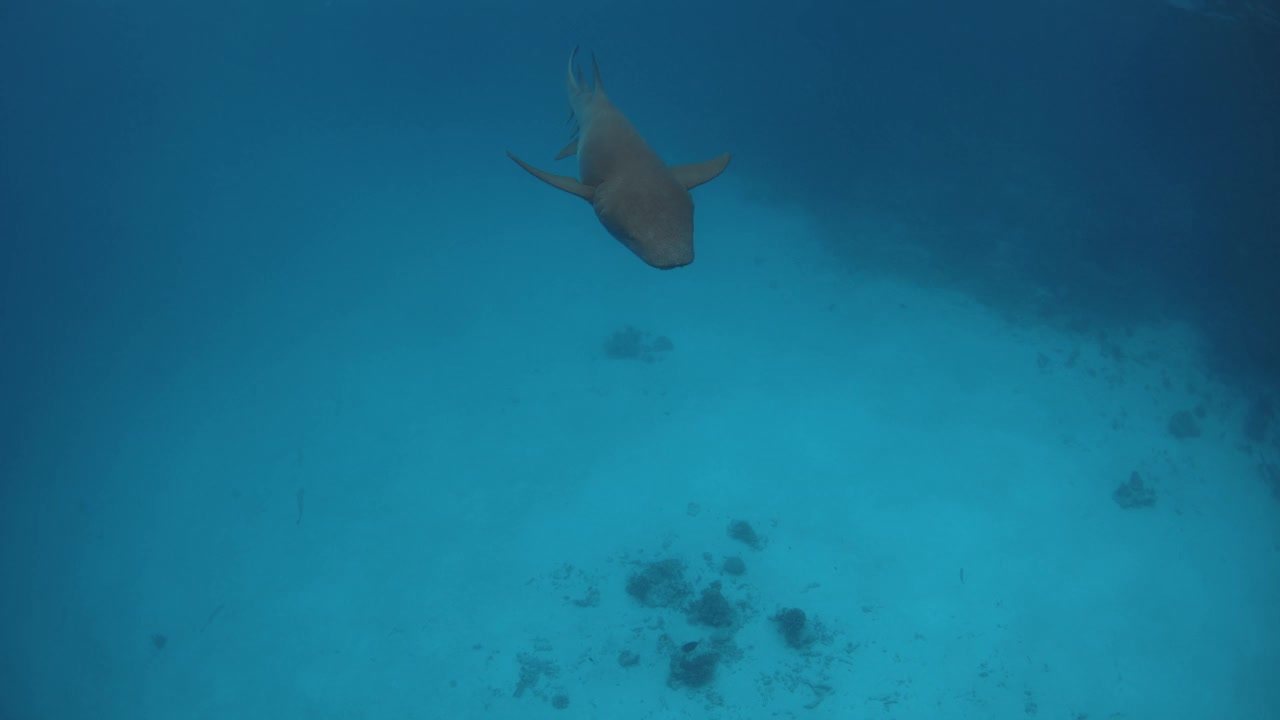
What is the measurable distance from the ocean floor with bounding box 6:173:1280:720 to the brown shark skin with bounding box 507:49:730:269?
29.5ft

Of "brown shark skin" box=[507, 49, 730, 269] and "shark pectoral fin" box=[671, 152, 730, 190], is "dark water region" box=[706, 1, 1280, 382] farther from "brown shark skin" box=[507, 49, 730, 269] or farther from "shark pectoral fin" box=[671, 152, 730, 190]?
"brown shark skin" box=[507, 49, 730, 269]

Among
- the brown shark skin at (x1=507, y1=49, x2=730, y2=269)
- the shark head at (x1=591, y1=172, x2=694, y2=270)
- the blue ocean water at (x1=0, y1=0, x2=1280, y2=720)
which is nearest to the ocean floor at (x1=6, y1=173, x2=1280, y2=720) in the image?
the blue ocean water at (x1=0, y1=0, x2=1280, y2=720)

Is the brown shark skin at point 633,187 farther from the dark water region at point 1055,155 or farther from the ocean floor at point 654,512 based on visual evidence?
the dark water region at point 1055,155

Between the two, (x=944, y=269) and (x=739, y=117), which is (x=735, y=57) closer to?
(x=739, y=117)

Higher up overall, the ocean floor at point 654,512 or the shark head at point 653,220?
the shark head at point 653,220

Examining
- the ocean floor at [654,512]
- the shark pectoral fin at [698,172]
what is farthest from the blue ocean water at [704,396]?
the shark pectoral fin at [698,172]

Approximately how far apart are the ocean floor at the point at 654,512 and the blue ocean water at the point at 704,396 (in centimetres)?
10

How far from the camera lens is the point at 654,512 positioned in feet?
39.6

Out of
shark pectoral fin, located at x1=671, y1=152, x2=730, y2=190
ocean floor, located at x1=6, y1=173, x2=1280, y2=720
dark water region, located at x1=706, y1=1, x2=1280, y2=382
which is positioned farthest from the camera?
dark water region, located at x1=706, y1=1, x2=1280, y2=382

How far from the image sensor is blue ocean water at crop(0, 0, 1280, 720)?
10.6m

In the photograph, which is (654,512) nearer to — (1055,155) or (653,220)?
(653,220)

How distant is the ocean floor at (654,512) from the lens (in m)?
10.3

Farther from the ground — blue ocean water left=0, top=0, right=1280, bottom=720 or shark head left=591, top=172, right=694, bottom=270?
shark head left=591, top=172, right=694, bottom=270

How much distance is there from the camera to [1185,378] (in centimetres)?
1516
